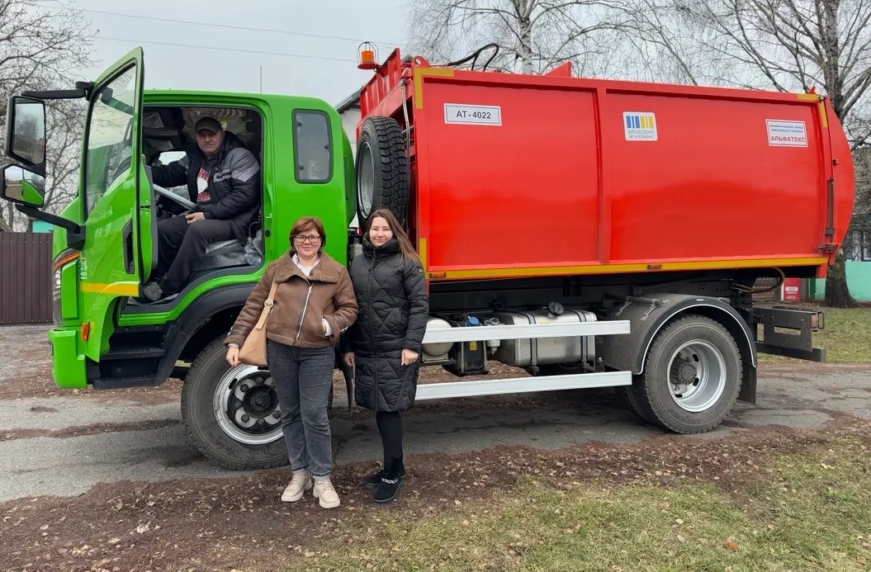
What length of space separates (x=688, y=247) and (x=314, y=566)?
3.78 metres

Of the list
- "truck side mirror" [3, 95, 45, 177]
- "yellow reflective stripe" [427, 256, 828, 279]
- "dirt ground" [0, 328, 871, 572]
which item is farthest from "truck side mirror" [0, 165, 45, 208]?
"yellow reflective stripe" [427, 256, 828, 279]

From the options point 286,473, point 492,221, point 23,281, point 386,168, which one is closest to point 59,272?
point 286,473

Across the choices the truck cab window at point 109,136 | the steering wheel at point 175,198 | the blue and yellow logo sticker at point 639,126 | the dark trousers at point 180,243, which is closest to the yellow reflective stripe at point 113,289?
the dark trousers at point 180,243

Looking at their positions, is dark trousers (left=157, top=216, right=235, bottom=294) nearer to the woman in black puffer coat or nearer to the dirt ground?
the woman in black puffer coat

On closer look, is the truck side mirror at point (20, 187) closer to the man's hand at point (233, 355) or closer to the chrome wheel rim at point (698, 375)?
the man's hand at point (233, 355)

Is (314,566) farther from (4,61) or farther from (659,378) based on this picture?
(4,61)

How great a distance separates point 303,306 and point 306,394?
0.53 meters

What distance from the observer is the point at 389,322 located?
3807mm

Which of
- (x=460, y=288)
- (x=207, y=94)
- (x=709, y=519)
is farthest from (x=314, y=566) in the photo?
(x=207, y=94)

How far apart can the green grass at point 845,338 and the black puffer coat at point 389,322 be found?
4.11m

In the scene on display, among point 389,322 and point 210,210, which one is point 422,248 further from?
point 210,210

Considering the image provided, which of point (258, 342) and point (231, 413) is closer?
point (258, 342)

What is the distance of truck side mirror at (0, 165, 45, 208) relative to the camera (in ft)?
12.8

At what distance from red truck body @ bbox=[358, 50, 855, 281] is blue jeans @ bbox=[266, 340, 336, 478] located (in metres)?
1.17
